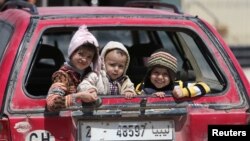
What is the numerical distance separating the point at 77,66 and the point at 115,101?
1.31 feet

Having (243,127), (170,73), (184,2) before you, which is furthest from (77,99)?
(184,2)

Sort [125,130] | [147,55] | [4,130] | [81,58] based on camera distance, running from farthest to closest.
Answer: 1. [147,55]
2. [81,58]
3. [125,130]
4. [4,130]

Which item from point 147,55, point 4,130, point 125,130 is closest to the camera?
point 4,130

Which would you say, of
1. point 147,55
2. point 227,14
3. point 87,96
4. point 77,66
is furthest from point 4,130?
point 227,14

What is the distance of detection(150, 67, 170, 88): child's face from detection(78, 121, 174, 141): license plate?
435 millimetres

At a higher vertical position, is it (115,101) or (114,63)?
(114,63)

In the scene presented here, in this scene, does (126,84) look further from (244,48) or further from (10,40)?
(244,48)

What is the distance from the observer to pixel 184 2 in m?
20.7

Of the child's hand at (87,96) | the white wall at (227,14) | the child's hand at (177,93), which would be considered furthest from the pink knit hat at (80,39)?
the white wall at (227,14)

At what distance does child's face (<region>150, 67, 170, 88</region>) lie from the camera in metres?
5.02

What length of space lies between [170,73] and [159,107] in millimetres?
452

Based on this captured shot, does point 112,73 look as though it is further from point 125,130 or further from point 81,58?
point 125,130

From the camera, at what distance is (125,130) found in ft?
15.1

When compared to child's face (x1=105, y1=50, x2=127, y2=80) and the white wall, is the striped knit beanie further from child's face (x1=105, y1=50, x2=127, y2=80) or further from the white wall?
the white wall
